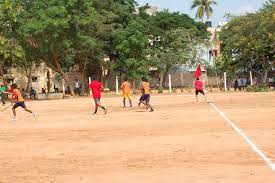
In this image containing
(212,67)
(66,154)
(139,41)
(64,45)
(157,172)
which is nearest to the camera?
(157,172)

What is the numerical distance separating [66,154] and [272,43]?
1443 inches

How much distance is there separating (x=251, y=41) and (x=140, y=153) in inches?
1433

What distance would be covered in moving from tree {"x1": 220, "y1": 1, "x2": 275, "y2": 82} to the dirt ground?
2884 cm

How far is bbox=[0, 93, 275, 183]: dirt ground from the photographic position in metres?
8.27

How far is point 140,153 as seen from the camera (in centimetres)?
1070

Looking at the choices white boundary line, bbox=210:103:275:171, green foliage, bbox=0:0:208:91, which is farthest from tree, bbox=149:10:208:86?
white boundary line, bbox=210:103:275:171

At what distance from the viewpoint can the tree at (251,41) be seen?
44.9m

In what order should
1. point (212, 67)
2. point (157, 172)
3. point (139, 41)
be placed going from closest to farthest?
point (157, 172) → point (139, 41) → point (212, 67)

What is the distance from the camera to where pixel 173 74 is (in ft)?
194

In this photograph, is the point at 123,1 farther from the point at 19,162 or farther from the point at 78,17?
the point at 19,162

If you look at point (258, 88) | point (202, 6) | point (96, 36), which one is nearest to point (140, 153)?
point (258, 88)

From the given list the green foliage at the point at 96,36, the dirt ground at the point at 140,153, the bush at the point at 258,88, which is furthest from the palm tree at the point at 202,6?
the dirt ground at the point at 140,153

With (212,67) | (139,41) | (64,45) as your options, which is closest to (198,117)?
(64,45)

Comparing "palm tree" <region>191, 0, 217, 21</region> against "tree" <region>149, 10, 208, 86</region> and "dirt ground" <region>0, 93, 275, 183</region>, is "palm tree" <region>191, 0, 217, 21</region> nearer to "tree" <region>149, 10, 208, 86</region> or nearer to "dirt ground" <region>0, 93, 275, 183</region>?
"tree" <region>149, 10, 208, 86</region>
